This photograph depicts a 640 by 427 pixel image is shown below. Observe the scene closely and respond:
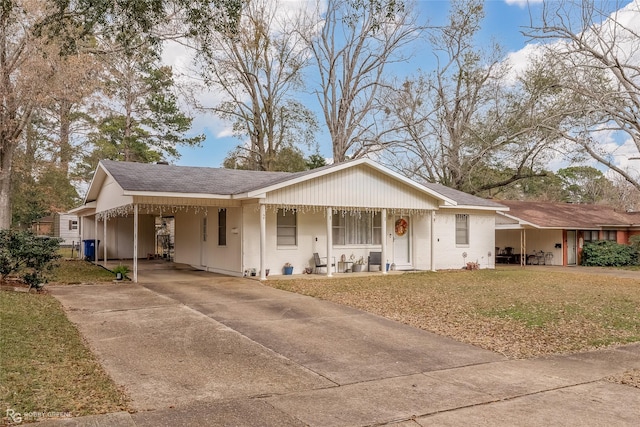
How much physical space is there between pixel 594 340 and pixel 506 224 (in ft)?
55.4

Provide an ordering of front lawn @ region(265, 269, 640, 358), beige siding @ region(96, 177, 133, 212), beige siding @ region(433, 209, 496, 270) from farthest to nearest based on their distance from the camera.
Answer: beige siding @ region(433, 209, 496, 270), beige siding @ region(96, 177, 133, 212), front lawn @ region(265, 269, 640, 358)

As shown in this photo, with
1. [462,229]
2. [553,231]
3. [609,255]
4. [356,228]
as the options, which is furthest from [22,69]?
[609,255]

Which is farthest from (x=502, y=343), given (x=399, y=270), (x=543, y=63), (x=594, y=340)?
(x=543, y=63)

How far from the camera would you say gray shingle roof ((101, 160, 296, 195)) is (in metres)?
13.8

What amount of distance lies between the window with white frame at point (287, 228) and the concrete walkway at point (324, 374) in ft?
21.6

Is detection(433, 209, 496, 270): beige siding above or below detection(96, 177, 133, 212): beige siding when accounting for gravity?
below

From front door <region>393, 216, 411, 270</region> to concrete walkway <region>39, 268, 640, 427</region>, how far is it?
31.8 feet

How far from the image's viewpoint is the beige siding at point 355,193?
14.9 metres

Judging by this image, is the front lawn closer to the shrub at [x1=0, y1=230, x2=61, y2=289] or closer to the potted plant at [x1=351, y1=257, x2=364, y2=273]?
the potted plant at [x1=351, y1=257, x2=364, y2=273]

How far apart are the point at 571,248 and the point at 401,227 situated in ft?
37.8

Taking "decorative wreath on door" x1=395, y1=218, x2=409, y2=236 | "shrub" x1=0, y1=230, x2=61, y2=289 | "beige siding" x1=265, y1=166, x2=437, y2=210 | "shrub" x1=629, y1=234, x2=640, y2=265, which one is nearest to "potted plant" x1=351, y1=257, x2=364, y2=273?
"decorative wreath on door" x1=395, y1=218, x2=409, y2=236

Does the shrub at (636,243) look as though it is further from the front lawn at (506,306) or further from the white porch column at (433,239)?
the white porch column at (433,239)

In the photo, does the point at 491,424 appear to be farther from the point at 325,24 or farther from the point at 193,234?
the point at 325,24

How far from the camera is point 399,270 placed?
1848cm
